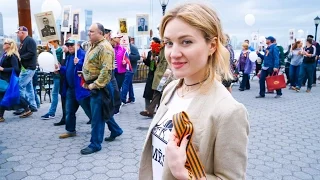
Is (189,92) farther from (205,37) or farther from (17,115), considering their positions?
(17,115)

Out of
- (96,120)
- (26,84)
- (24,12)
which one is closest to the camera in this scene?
(96,120)

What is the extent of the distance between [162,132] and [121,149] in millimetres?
3317

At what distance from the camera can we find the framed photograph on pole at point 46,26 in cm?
522

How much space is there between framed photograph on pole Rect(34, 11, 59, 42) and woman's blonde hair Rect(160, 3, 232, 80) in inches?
179

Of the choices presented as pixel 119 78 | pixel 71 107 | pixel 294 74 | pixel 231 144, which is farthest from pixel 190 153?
pixel 294 74

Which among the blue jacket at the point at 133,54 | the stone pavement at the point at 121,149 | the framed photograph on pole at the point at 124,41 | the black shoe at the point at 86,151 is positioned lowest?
the stone pavement at the point at 121,149

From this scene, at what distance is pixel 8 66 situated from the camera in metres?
6.40

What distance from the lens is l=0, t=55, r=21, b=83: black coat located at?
20.7 ft

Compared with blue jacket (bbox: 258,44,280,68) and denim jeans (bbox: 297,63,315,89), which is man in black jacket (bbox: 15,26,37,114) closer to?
blue jacket (bbox: 258,44,280,68)

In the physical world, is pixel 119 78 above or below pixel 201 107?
below

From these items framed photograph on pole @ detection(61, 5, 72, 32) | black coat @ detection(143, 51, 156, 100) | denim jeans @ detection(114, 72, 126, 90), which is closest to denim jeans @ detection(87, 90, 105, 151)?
framed photograph on pole @ detection(61, 5, 72, 32)

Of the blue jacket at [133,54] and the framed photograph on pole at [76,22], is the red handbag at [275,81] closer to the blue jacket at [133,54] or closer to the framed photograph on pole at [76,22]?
the blue jacket at [133,54]

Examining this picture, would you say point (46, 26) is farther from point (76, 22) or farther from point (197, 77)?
point (197, 77)

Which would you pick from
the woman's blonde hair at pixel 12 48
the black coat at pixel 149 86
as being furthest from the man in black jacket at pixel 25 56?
the black coat at pixel 149 86
